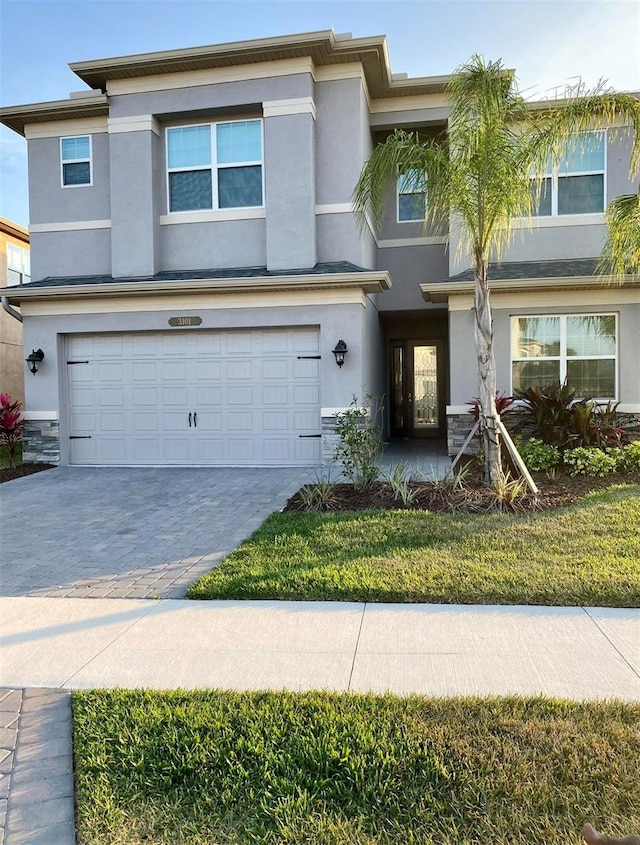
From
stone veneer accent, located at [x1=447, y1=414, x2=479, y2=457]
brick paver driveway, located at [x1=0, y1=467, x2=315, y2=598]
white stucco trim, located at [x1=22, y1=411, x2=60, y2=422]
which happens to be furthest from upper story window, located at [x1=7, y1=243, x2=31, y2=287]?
stone veneer accent, located at [x1=447, y1=414, x2=479, y2=457]

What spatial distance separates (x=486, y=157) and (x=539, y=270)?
4452 millimetres

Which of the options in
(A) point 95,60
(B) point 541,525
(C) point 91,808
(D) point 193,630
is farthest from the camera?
(A) point 95,60

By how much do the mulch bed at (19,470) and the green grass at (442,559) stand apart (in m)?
6.36

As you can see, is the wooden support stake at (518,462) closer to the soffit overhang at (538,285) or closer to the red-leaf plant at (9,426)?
the soffit overhang at (538,285)

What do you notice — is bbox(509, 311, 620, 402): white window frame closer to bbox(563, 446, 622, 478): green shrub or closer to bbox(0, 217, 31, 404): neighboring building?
bbox(563, 446, 622, 478): green shrub

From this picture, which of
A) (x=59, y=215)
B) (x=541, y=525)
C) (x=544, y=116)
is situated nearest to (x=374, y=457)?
(x=541, y=525)

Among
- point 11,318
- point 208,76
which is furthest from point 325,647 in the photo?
point 11,318

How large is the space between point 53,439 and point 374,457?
7038mm

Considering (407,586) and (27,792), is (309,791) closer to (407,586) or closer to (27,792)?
(27,792)

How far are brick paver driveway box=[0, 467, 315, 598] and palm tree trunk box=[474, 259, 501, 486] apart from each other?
3023 mm

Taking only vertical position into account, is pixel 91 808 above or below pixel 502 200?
below

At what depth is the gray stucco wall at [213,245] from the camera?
12.6m

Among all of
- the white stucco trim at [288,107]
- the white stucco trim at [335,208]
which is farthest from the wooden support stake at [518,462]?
the white stucco trim at [288,107]

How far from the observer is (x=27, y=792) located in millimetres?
2805
